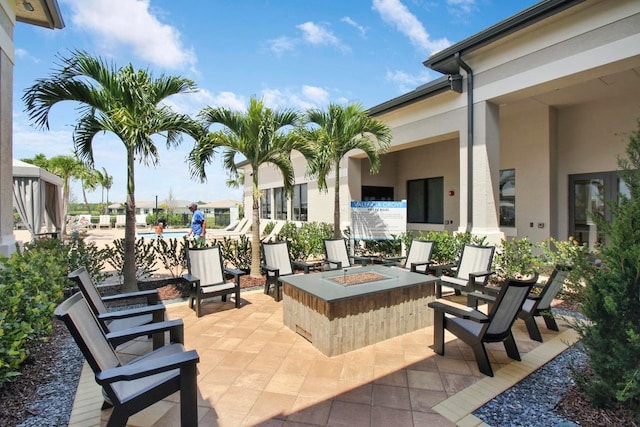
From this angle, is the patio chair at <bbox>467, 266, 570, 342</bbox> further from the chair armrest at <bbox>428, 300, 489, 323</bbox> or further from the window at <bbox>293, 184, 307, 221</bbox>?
the window at <bbox>293, 184, 307, 221</bbox>

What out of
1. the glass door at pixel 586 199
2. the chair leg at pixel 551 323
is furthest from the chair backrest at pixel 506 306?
the glass door at pixel 586 199

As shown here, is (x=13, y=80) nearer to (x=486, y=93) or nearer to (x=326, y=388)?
(x=326, y=388)

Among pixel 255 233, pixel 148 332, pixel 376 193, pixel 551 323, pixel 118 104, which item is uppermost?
pixel 118 104

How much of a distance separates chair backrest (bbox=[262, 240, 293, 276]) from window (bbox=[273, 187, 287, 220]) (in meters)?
10.6

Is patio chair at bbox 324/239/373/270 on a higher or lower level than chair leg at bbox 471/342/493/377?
higher

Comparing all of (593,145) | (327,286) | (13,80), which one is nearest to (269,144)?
(327,286)

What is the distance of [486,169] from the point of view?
7.53 meters

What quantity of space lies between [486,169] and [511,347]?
510 cm

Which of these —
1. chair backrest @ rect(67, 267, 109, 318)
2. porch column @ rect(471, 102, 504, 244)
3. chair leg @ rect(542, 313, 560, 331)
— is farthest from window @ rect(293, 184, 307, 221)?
chair backrest @ rect(67, 267, 109, 318)

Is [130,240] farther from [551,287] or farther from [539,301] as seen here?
[551,287]

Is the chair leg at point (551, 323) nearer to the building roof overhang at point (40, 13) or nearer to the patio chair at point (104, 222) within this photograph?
the building roof overhang at point (40, 13)

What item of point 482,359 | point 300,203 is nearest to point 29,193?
point 300,203

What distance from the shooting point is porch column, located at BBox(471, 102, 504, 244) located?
751cm

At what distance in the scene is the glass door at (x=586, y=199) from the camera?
787 cm
